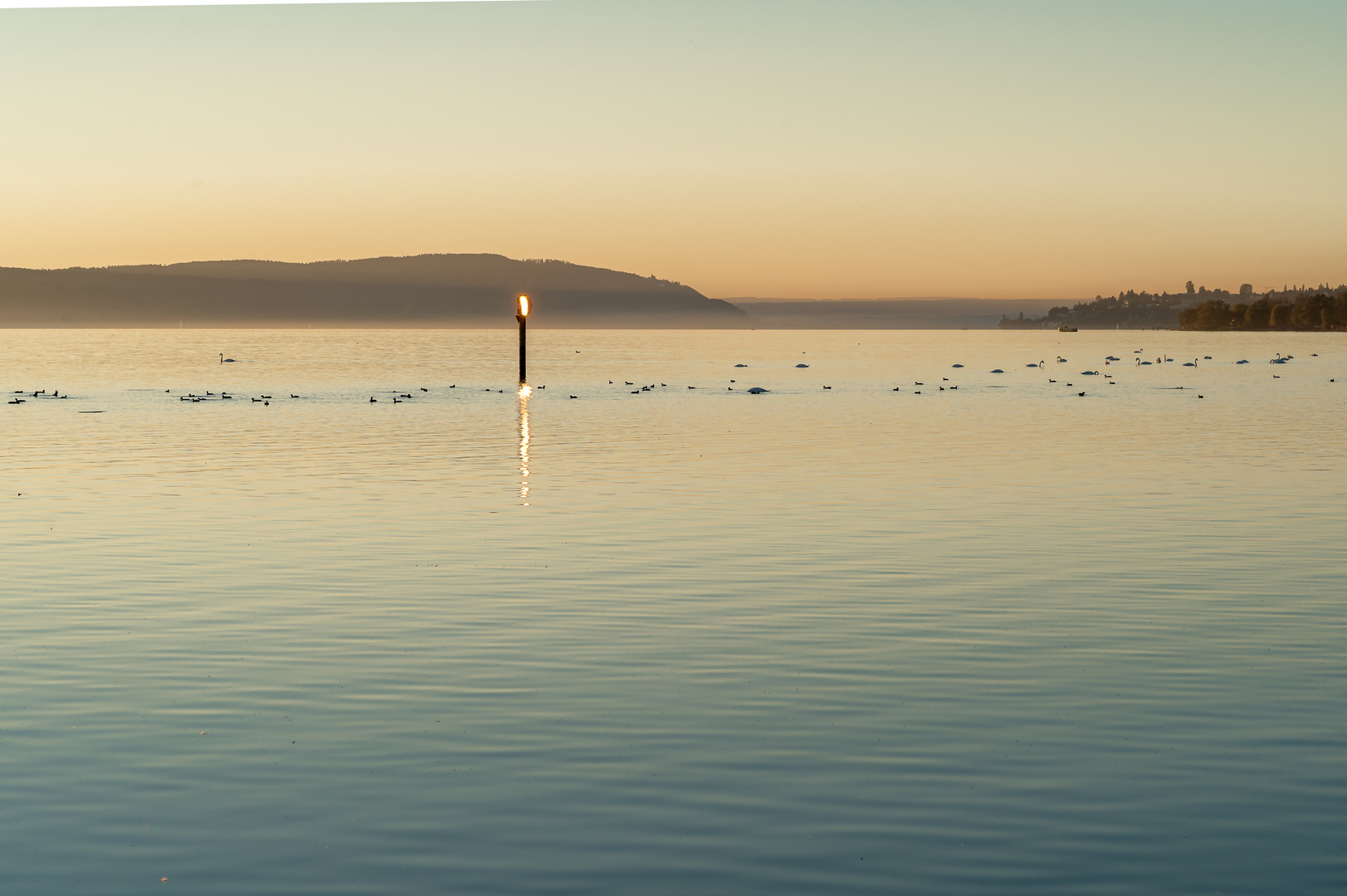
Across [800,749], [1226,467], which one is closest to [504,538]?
[800,749]

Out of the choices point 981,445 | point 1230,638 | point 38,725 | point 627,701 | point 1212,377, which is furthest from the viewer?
point 1212,377

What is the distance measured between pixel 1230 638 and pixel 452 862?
46.2ft

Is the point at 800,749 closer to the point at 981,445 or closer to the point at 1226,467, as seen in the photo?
the point at 1226,467

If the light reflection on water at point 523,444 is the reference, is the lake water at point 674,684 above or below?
above

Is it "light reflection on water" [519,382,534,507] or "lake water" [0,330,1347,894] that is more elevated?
"lake water" [0,330,1347,894]

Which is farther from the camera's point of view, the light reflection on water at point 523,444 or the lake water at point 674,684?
the light reflection on water at point 523,444

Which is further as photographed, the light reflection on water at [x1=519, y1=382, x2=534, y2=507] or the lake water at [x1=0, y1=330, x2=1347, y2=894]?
the light reflection on water at [x1=519, y1=382, x2=534, y2=507]

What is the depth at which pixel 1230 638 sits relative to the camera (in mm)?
22047

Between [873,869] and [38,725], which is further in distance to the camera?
[38,725]

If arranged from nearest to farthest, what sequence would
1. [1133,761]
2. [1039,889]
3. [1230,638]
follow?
[1039,889]
[1133,761]
[1230,638]

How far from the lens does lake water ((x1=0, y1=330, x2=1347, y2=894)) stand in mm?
12945

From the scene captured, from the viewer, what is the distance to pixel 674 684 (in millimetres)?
19062

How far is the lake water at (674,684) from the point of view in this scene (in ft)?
42.5

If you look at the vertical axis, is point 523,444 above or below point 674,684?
below
